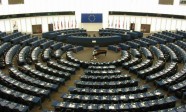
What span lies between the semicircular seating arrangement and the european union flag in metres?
6.86

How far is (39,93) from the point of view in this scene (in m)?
21.7

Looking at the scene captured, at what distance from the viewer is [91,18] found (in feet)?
149

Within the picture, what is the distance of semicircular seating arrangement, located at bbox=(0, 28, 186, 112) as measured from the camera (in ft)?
66.6

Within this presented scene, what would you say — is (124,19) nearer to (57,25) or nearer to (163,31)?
(163,31)

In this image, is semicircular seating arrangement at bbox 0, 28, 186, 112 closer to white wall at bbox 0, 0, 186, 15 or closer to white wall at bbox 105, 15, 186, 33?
white wall at bbox 105, 15, 186, 33

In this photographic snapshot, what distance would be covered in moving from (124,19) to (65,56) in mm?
18221

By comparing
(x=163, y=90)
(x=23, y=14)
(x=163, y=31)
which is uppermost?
(x=23, y=14)

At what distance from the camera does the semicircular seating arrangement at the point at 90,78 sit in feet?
66.6

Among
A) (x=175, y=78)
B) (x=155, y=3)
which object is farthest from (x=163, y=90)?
(x=155, y=3)

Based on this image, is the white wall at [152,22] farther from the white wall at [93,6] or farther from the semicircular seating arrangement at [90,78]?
the semicircular seating arrangement at [90,78]

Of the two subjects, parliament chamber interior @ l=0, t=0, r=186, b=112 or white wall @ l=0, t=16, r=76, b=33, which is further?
white wall @ l=0, t=16, r=76, b=33

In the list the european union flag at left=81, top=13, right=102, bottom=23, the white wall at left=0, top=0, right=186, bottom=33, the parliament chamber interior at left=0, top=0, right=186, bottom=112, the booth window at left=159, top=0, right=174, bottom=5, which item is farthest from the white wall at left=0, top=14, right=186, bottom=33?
the booth window at left=159, top=0, right=174, bottom=5

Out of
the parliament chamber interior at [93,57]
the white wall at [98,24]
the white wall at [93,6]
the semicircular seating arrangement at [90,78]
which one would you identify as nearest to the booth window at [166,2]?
the parliament chamber interior at [93,57]

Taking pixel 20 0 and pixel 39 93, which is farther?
pixel 20 0
